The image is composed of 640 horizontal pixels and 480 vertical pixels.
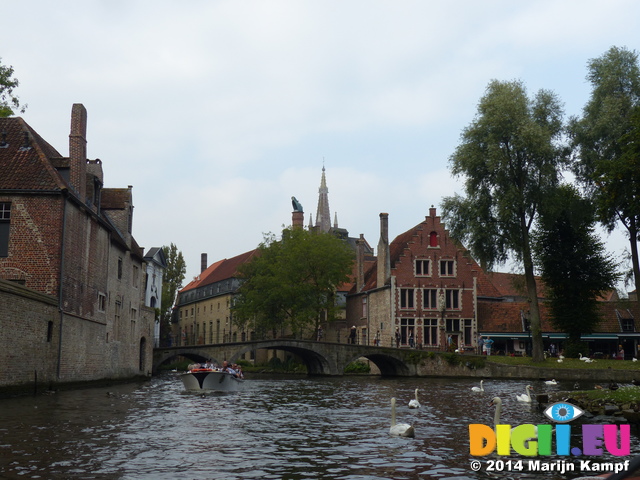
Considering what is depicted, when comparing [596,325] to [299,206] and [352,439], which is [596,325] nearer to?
[352,439]

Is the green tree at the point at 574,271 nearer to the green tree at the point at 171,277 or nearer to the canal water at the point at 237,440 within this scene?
the canal water at the point at 237,440

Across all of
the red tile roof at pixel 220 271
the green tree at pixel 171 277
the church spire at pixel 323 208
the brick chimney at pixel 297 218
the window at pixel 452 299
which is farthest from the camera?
the church spire at pixel 323 208

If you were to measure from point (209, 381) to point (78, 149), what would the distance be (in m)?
11.7

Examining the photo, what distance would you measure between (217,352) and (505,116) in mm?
25954

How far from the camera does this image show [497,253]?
45.2 metres

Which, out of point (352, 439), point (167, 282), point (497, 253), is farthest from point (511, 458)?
point (167, 282)

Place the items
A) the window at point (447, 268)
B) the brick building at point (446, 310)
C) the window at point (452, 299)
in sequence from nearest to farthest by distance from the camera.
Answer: the brick building at point (446, 310)
the window at point (452, 299)
the window at point (447, 268)

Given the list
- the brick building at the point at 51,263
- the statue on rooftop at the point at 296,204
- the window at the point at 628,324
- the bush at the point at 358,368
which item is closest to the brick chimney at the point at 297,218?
the statue on rooftop at the point at 296,204

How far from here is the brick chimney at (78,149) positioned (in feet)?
102

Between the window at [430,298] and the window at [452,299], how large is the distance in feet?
2.77

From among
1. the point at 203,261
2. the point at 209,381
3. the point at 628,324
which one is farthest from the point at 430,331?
the point at 203,261

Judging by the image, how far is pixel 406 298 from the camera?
192 ft

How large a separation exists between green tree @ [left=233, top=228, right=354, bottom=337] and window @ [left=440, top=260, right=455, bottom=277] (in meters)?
8.53

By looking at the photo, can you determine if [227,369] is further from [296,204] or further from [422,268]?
[296,204]
